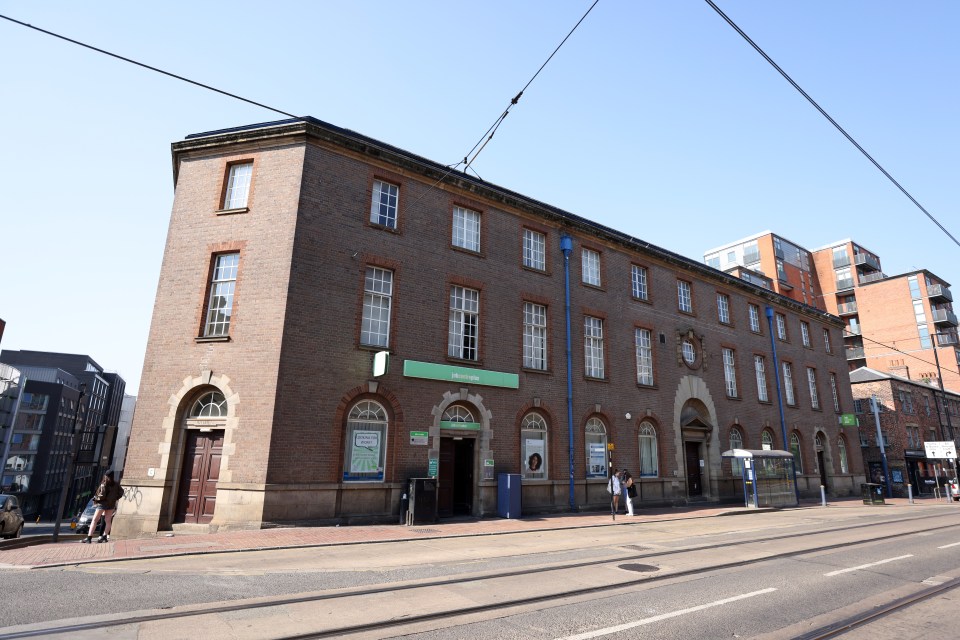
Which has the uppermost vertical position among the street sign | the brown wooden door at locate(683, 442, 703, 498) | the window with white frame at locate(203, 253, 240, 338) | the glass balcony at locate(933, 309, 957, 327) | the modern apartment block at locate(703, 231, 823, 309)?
the modern apartment block at locate(703, 231, 823, 309)

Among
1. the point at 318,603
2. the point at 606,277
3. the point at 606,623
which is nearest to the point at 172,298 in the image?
the point at 318,603

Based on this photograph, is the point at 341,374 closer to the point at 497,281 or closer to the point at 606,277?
the point at 497,281

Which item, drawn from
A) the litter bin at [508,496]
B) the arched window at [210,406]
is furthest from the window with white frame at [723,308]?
the arched window at [210,406]

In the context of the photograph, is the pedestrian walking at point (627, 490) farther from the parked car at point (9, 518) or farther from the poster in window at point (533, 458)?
the parked car at point (9, 518)

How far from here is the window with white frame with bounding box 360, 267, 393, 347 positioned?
1653 cm

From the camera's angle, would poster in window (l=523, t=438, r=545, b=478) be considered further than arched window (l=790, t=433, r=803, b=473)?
No

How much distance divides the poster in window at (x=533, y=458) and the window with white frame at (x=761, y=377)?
16.8 meters

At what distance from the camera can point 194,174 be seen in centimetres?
1719

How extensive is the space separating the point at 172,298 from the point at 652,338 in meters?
20.0

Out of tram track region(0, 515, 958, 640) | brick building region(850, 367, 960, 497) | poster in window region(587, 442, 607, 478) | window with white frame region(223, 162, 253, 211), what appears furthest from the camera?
brick building region(850, 367, 960, 497)

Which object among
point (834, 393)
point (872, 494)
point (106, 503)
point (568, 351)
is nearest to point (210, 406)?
point (106, 503)

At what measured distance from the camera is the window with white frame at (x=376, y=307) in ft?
54.2

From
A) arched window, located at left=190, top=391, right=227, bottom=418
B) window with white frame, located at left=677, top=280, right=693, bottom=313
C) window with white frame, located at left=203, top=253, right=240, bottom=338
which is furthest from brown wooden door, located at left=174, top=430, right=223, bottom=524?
window with white frame, located at left=677, top=280, right=693, bottom=313

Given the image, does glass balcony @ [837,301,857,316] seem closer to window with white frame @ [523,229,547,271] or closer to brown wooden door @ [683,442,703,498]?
brown wooden door @ [683,442,703,498]
